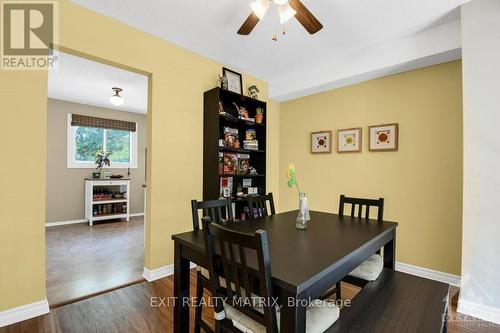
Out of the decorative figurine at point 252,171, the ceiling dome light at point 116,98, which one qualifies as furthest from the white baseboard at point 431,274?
the ceiling dome light at point 116,98

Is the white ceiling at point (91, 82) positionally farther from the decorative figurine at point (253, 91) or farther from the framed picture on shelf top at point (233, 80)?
the decorative figurine at point (253, 91)

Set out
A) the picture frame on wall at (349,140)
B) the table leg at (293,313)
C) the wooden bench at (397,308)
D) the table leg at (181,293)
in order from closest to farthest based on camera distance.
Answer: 1. the table leg at (293,313)
2. the wooden bench at (397,308)
3. the table leg at (181,293)
4. the picture frame on wall at (349,140)

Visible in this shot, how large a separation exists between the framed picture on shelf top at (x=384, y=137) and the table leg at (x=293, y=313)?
7.93ft

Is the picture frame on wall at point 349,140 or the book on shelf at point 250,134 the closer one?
the picture frame on wall at point 349,140

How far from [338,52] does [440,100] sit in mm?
1168

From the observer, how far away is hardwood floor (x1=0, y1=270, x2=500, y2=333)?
1650mm

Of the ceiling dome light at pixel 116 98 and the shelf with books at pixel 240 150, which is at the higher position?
the ceiling dome light at pixel 116 98

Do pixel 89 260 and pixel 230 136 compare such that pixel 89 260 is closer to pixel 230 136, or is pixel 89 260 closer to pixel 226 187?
pixel 226 187

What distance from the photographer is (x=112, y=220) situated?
504 centimetres

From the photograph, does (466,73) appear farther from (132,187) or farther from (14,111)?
(132,187)

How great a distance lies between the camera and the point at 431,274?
244 centimetres

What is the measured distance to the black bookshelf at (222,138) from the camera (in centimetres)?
271

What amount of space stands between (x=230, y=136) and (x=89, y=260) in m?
2.27

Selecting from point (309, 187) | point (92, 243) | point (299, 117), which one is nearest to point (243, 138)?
point (299, 117)
